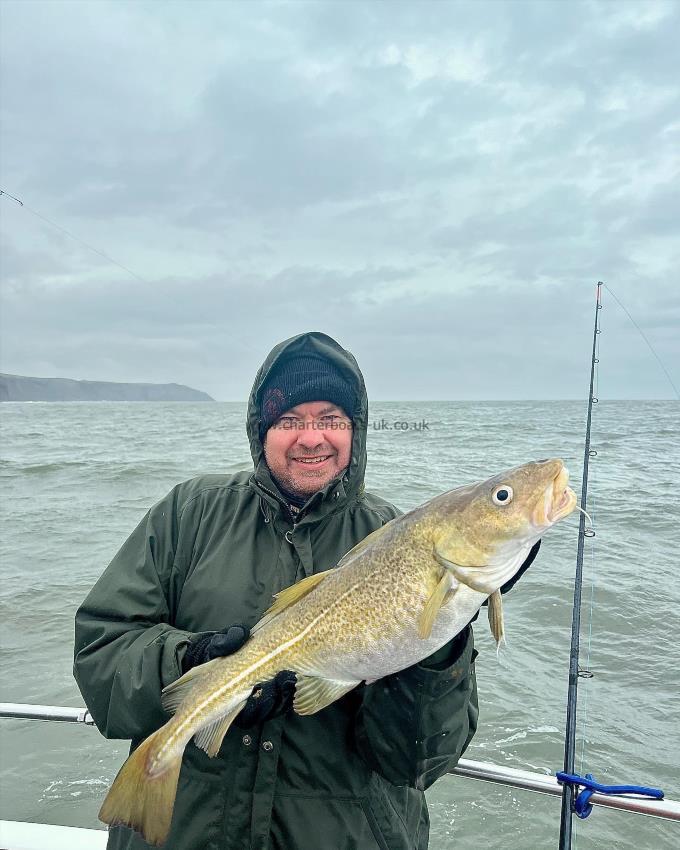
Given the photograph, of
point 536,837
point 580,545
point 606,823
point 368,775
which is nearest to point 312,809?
point 368,775

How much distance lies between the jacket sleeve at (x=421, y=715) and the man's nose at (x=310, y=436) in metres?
1.12

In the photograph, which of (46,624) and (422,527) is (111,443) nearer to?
(46,624)

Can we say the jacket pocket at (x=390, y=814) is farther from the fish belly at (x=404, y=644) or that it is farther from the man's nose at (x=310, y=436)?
the man's nose at (x=310, y=436)

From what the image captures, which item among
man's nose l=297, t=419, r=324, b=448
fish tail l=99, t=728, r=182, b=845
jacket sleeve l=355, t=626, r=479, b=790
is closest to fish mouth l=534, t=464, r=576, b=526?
jacket sleeve l=355, t=626, r=479, b=790

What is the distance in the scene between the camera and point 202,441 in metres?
35.6

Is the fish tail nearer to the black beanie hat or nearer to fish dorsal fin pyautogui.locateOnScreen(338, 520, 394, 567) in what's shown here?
fish dorsal fin pyautogui.locateOnScreen(338, 520, 394, 567)

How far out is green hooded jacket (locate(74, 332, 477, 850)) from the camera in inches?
91.1

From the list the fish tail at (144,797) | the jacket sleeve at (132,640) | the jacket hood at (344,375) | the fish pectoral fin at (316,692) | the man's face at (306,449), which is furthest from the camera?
the jacket hood at (344,375)

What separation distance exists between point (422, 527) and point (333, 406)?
114 cm

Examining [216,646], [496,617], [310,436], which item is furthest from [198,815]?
[310,436]

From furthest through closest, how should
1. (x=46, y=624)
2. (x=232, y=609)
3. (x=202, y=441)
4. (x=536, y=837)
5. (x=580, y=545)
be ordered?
(x=202, y=441), (x=46, y=624), (x=536, y=837), (x=580, y=545), (x=232, y=609)

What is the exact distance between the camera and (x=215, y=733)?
2.29m

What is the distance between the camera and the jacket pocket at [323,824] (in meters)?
2.36

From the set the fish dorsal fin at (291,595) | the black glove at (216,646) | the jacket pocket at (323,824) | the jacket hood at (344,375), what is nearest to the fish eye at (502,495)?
the fish dorsal fin at (291,595)
